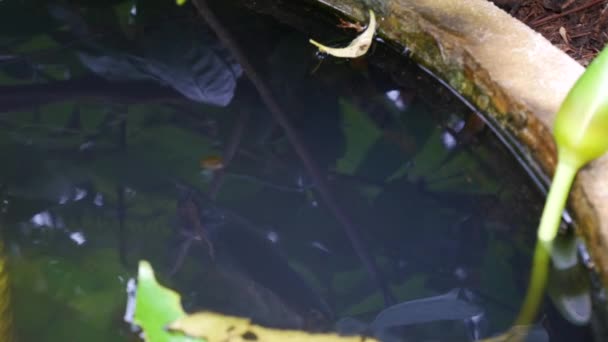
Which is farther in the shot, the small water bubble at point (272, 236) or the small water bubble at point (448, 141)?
the small water bubble at point (448, 141)

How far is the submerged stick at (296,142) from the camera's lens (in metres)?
0.88

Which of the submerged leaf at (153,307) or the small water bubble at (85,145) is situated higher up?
the submerged leaf at (153,307)

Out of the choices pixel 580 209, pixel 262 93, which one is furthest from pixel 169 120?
pixel 580 209

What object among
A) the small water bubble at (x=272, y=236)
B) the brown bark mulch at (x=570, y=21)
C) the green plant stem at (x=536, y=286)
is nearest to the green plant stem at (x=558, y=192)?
the green plant stem at (x=536, y=286)

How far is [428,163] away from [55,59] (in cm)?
71

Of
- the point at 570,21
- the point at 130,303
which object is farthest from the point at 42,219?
the point at 570,21

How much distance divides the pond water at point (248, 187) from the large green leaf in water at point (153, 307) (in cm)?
19

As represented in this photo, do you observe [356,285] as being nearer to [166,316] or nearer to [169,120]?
[166,316]

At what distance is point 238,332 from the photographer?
784mm

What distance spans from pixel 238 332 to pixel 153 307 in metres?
0.21

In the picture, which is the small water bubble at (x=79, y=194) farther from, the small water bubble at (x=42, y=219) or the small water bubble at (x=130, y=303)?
the small water bubble at (x=130, y=303)

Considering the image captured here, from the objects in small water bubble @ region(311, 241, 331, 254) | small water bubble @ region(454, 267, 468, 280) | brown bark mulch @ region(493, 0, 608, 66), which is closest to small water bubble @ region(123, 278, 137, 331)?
small water bubble @ region(311, 241, 331, 254)

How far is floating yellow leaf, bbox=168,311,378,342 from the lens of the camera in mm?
775

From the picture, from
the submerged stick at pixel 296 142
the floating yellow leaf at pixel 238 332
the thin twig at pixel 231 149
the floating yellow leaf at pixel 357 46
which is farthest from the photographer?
the floating yellow leaf at pixel 357 46
